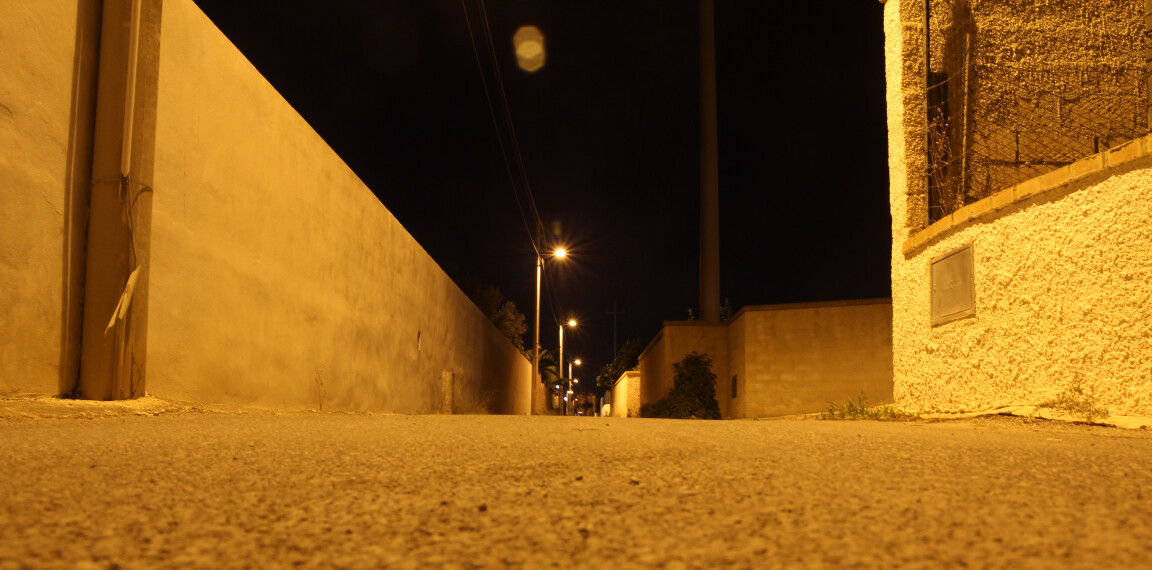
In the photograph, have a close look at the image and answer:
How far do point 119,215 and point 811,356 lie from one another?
13264mm

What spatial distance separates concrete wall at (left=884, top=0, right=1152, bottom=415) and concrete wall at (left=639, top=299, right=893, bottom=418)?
255 inches

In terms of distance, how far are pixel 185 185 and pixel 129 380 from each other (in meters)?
1.66

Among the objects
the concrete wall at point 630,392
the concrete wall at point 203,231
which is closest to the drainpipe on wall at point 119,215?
the concrete wall at point 203,231

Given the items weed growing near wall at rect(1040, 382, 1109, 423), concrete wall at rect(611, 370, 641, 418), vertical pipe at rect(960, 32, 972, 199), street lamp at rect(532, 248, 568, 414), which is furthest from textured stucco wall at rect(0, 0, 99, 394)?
concrete wall at rect(611, 370, 641, 418)

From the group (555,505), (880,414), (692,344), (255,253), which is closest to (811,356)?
(692,344)

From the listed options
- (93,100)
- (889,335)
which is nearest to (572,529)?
(93,100)

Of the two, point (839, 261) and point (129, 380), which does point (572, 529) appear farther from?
point (839, 261)

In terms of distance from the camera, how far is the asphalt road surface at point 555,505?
1766mm

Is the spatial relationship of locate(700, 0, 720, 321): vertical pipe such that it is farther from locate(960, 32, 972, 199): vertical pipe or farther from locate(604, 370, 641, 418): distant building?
locate(960, 32, 972, 199): vertical pipe

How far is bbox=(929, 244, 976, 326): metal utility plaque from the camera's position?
7.52 metres

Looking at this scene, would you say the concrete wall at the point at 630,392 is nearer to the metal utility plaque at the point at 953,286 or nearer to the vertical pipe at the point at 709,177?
the vertical pipe at the point at 709,177

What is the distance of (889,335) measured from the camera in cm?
1495

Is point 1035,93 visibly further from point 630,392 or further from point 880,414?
point 630,392

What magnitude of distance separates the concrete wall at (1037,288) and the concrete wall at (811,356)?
647 cm
